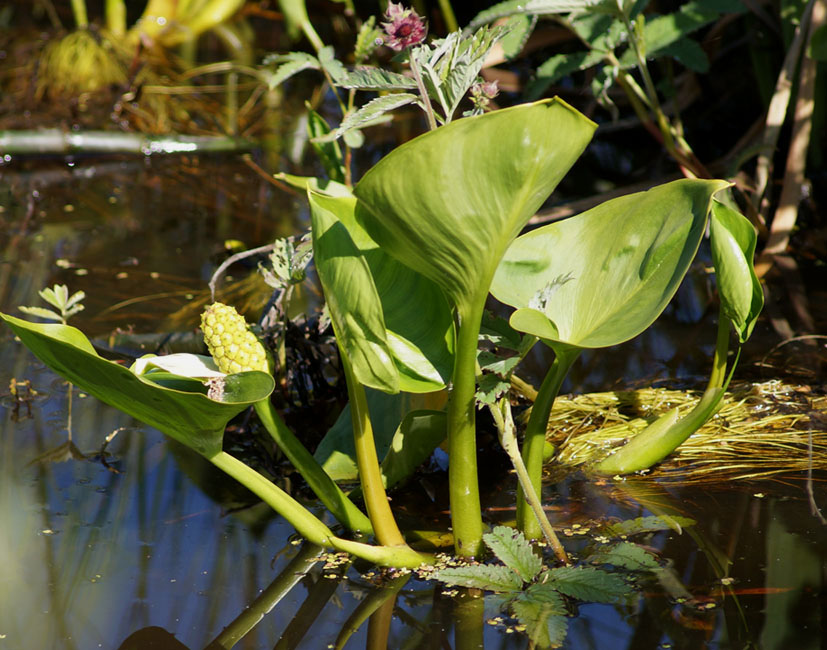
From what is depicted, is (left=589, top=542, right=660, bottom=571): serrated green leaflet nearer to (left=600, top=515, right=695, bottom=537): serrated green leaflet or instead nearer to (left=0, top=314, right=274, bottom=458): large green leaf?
(left=600, top=515, right=695, bottom=537): serrated green leaflet

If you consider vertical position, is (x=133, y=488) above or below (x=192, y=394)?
below

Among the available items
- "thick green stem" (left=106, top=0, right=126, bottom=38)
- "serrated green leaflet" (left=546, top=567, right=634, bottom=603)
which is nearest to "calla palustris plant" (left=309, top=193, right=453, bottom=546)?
"serrated green leaflet" (left=546, top=567, right=634, bottom=603)

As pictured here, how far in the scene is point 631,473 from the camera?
1338 millimetres

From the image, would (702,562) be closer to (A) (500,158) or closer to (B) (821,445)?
(B) (821,445)

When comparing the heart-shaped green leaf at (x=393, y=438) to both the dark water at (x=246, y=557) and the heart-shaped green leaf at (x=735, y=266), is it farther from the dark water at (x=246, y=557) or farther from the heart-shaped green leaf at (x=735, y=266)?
the heart-shaped green leaf at (x=735, y=266)

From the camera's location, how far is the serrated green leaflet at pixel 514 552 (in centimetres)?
99

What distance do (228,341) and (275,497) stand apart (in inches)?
8.0

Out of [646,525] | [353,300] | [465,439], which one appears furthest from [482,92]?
[646,525]

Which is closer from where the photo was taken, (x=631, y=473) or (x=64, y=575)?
(x=64, y=575)

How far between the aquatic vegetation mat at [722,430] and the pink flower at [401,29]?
755 millimetres

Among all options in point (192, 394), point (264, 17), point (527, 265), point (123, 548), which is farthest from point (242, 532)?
point (264, 17)

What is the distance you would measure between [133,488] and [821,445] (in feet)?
3.61

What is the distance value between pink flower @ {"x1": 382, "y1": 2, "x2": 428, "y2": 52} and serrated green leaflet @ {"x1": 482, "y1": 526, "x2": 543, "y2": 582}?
1.80ft

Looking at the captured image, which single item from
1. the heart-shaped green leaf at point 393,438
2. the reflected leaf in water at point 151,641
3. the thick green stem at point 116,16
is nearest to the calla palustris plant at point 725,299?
the heart-shaped green leaf at point 393,438
